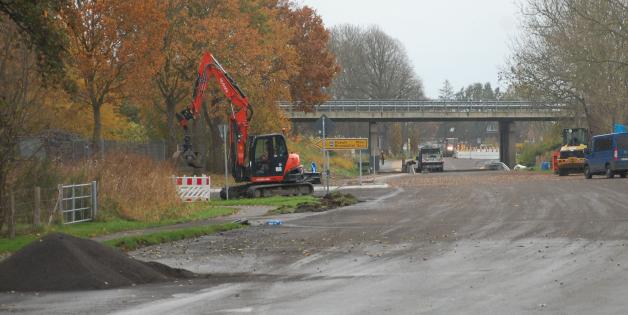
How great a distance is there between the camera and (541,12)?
Result: 6556 cm

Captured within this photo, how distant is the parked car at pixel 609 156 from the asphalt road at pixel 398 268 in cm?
2481

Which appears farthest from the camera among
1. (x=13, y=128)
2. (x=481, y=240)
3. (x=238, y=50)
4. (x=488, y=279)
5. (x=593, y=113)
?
(x=593, y=113)

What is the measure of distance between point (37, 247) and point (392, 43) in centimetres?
11122

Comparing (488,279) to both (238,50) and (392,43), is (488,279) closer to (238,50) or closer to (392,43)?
(238,50)

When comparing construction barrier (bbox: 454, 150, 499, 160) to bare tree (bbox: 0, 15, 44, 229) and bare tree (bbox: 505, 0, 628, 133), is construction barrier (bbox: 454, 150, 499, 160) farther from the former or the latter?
bare tree (bbox: 0, 15, 44, 229)

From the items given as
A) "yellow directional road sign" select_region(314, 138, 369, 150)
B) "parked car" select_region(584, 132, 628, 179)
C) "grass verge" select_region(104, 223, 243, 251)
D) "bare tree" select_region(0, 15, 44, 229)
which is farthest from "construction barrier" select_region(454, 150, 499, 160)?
"bare tree" select_region(0, 15, 44, 229)

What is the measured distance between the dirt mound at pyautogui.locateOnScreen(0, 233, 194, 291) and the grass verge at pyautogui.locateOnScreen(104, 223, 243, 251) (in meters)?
4.79

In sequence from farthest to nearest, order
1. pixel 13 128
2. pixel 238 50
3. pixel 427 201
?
pixel 238 50 → pixel 427 201 → pixel 13 128

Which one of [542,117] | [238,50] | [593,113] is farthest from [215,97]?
[542,117]

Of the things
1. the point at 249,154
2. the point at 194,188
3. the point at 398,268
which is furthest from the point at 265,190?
the point at 398,268

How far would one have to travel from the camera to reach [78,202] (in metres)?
26.0

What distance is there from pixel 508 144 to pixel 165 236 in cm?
8849

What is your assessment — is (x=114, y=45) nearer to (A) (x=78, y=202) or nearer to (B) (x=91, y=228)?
(A) (x=78, y=202)

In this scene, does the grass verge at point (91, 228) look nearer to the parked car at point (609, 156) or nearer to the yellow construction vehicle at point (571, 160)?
the parked car at point (609, 156)
